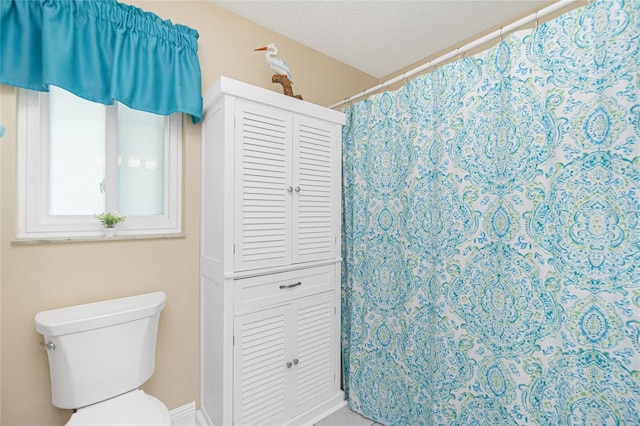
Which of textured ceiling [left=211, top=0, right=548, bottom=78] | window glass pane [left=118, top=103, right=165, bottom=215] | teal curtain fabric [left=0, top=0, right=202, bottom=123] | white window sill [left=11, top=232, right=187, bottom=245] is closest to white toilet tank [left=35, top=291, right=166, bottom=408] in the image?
white window sill [left=11, top=232, right=187, bottom=245]

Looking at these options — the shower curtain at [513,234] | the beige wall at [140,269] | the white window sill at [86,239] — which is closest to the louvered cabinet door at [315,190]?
the shower curtain at [513,234]

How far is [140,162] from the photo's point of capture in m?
1.57

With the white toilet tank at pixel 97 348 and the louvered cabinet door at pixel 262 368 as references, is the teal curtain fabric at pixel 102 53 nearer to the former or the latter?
the white toilet tank at pixel 97 348

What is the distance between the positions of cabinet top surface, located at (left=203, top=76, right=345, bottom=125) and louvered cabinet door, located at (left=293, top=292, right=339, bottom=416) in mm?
1125

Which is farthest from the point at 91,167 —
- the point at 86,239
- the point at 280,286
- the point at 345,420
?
the point at 345,420

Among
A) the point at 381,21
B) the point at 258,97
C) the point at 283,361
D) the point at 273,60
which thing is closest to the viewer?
the point at 258,97

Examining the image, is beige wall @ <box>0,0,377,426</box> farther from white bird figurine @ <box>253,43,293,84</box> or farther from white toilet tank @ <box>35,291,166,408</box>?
white bird figurine @ <box>253,43,293,84</box>

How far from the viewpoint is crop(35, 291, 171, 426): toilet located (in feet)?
3.82

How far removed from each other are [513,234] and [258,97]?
136cm

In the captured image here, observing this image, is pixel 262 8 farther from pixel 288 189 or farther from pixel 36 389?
pixel 36 389

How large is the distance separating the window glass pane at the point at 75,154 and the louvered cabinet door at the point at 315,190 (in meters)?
0.99

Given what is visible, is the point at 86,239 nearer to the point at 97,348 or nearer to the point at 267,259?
the point at 97,348

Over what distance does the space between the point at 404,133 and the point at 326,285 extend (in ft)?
3.43

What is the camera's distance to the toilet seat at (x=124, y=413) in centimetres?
114
